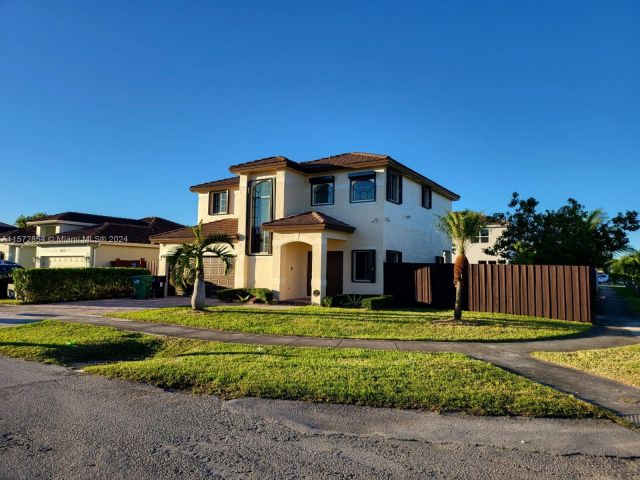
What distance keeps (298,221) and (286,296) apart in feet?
12.0

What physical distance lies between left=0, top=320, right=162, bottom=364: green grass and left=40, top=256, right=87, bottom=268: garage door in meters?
20.8

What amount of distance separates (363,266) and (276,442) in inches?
A: 643

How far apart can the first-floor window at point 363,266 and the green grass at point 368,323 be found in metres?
2.97

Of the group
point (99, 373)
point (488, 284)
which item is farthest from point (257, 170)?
point (99, 373)

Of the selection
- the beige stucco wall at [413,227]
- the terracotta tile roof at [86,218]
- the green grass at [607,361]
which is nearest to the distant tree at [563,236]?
the beige stucco wall at [413,227]

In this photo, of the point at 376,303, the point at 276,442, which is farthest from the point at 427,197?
the point at 276,442

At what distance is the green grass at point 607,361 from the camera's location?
26.5 ft

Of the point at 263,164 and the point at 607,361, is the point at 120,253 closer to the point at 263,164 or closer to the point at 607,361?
the point at 263,164

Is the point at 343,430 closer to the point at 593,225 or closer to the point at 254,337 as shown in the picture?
the point at 254,337

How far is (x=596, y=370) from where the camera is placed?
845 cm

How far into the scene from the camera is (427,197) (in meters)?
25.3

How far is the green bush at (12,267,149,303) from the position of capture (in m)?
20.5

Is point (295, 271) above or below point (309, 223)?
below

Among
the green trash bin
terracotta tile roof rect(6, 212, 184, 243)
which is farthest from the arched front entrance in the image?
terracotta tile roof rect(6, 212, 184, 243)
